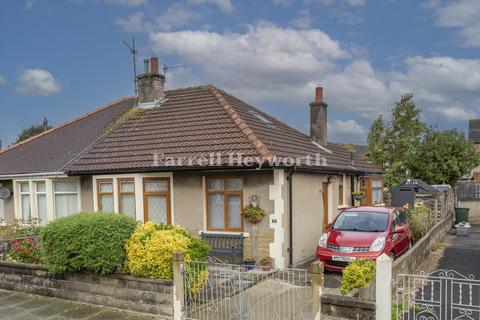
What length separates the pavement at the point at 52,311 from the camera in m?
7.89

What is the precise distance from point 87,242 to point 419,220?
40.0 ft

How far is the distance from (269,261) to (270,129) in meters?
5.24

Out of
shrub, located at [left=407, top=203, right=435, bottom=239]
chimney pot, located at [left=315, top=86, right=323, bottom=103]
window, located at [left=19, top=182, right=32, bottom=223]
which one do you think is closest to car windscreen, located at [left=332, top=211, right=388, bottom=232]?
shrub, located at [left=407, top=203, right=435, bottom=239]

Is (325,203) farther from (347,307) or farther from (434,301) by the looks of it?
(347,307)

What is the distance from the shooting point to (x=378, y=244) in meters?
9.97

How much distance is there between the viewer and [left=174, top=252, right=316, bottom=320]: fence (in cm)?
729

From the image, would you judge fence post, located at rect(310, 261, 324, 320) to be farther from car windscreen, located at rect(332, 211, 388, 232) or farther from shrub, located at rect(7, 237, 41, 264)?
shrub, located at rect(7, 237, 41, 264)

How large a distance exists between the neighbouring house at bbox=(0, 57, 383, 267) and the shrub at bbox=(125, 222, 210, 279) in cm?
302

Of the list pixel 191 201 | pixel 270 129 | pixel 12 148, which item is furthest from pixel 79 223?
pixel 12 148

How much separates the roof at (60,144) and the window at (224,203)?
229 inches

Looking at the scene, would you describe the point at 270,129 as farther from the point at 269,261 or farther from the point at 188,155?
the point at 269,261

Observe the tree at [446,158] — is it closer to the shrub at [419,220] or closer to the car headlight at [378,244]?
the shrub at [419,220]

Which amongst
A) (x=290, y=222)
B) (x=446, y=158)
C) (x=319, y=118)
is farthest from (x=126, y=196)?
(x=446, y=158)

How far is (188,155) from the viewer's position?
12.2 meters
